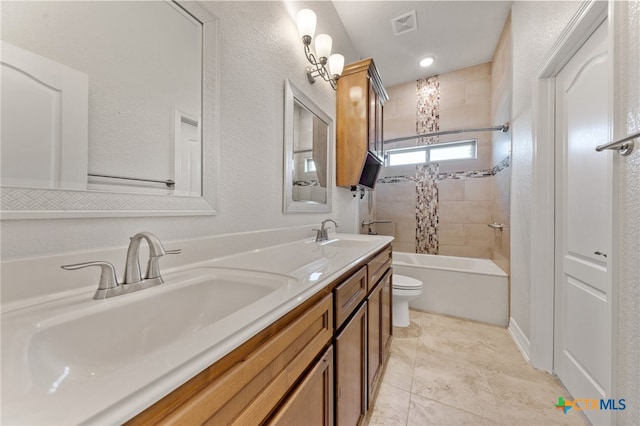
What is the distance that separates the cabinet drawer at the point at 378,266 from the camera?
121 centimetres

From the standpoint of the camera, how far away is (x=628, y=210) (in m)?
0.87

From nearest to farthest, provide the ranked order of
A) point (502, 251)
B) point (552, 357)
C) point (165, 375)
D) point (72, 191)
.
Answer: point (165, 375) → point (72, 191) → point (552, 357) → point (502, 251)

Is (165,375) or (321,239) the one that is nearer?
(165,375)

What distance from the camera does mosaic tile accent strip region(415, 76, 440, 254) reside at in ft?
10.6

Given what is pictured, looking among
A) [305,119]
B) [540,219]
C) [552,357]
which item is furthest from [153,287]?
[552,357]

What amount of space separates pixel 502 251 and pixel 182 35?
306 centimetres

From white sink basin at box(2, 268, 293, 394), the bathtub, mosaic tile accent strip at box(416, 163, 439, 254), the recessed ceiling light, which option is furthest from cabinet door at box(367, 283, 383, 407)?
the recessed ceiling light

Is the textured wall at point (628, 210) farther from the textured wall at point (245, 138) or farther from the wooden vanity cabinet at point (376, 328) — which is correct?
the textured wall at point (245, 138)

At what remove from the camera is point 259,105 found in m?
1.23

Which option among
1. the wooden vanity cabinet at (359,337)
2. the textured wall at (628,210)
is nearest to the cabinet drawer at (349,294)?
the wooden vanity cabinet at (359,337)

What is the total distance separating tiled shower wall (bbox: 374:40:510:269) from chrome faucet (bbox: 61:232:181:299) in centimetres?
301

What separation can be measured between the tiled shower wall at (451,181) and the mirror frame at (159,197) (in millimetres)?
2815

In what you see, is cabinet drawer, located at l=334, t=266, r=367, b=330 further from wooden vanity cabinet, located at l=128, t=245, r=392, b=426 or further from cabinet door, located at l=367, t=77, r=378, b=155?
cabinet door, located at l=367, t=77, r=378, b=155

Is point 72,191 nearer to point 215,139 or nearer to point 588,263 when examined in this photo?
point 215,139
